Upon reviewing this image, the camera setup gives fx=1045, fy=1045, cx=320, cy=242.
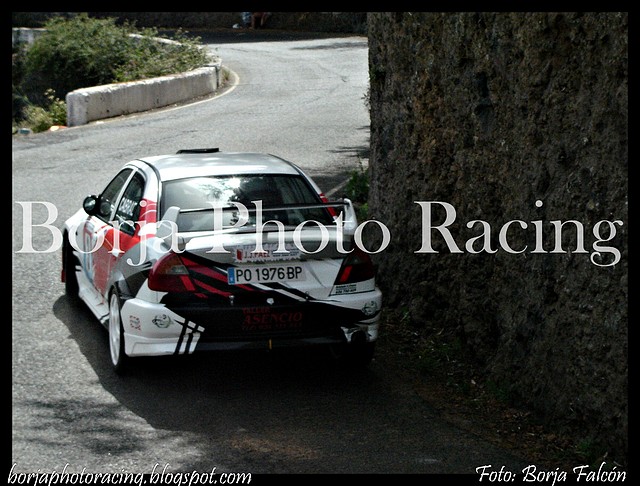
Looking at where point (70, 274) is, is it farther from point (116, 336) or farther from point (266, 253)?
point (266, 253)

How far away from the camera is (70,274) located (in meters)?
9.98

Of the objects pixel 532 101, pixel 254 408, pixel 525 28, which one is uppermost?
pixel 525 28

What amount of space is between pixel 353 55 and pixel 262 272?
26209mm

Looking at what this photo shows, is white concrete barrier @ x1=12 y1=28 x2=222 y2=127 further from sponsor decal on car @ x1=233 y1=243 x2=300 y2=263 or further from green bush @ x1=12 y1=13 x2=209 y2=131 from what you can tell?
sponsor decal on car @ x1=233 y1=243 x2=300 y2=263

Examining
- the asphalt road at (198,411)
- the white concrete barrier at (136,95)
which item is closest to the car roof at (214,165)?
the asphalt road at (198,411)

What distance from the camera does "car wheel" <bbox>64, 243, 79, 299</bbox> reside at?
992 cm

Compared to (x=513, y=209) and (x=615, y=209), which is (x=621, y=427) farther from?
(x=513, y=209)

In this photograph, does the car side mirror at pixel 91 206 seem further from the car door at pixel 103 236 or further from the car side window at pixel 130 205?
the car side window at pixel 130 205

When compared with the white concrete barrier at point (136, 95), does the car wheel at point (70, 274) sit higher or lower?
lower

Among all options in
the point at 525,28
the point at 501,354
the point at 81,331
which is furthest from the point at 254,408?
the point at 525,28

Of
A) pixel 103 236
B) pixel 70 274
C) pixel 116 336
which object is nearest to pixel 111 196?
pixel 103 236

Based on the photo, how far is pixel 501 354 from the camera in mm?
7715

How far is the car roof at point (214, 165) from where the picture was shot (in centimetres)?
836

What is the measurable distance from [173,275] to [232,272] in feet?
1.36
